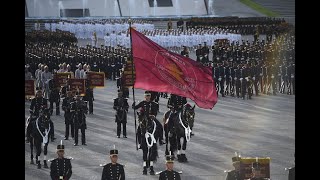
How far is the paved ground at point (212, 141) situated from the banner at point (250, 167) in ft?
10.4

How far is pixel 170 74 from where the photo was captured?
17922 mm

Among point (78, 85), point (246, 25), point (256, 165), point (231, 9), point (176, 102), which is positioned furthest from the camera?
Answer: point (231, 9)

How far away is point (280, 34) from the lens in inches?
1969

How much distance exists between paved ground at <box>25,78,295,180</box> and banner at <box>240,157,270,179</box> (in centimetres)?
318

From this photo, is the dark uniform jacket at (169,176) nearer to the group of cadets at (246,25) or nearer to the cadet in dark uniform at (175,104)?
the cadet in dark uniform at (175,104)

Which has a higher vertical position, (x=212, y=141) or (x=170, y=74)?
(x=170, y=74)

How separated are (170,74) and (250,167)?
6.86ft

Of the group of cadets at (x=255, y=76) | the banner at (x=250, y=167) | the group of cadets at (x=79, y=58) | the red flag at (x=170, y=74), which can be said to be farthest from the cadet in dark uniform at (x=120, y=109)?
the group of cadets at (x=79, y=58)

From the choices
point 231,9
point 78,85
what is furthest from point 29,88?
point 231,9

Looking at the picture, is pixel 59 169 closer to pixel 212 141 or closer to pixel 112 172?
pixel 112 172

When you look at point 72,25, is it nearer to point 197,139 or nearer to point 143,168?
point 197,139

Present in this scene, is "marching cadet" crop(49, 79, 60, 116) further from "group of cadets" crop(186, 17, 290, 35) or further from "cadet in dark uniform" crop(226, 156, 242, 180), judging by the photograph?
"group of cadets" crop(186, 17, 290, 35)
